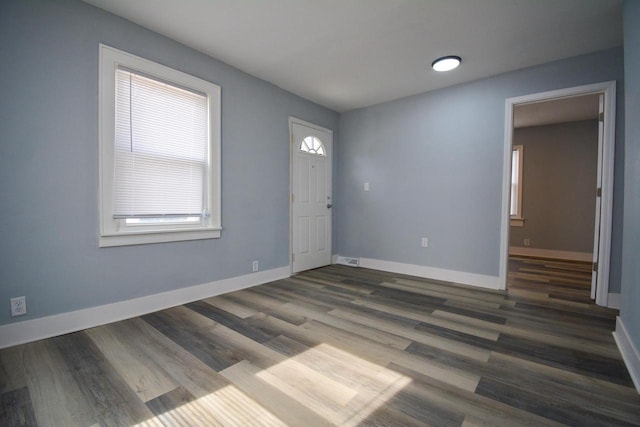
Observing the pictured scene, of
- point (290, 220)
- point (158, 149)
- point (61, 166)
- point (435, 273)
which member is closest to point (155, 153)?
point (158, 149)

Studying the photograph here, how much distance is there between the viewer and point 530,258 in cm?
515

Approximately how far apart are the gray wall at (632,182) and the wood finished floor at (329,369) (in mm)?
348

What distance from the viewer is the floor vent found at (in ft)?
14.3

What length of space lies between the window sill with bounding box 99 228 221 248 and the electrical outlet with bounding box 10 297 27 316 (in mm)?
532

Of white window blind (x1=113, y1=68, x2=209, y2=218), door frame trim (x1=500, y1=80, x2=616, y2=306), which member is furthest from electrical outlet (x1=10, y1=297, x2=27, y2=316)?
door frame trim (x1=500, y1=80, x2=616, y2=306)

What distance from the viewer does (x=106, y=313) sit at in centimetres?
217

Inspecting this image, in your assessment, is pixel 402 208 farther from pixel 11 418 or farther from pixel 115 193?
pixel 11 418

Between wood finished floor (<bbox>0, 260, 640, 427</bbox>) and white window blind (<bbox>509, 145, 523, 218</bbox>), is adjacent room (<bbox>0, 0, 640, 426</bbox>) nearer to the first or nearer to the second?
wood finished floor (<bbox>0, 260, 640, 427</bbox>)

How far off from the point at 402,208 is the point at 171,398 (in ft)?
11.0

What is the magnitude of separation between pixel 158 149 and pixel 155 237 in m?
0.79

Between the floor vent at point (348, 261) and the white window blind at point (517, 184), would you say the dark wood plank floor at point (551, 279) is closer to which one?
the white window blind at point (517, 184)

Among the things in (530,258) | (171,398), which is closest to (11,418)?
(171,398)

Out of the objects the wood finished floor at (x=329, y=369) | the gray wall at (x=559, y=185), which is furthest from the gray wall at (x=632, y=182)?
the gray wall at (x=559, y=185)

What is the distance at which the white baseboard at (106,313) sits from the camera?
183 centimetres
